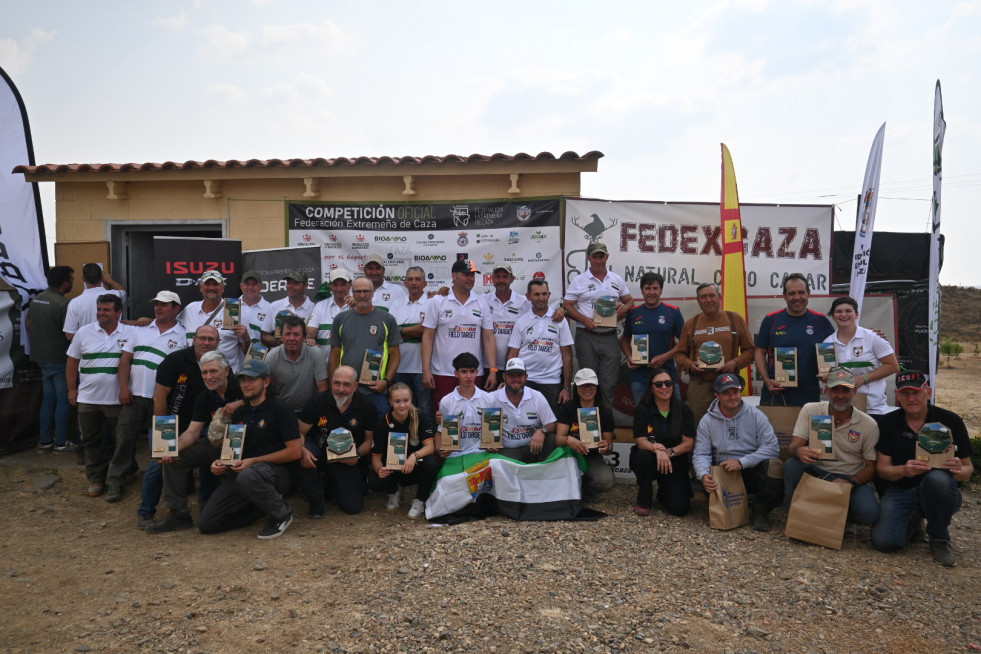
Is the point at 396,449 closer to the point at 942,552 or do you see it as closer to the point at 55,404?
the point at 942,552

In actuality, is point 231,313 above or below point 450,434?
above

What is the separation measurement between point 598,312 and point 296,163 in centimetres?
391

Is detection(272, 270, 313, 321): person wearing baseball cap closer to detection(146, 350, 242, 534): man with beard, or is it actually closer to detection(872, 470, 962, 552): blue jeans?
detection(146, 350, 242, 534): man with beard

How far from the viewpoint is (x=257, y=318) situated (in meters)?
6.38

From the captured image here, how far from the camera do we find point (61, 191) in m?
7.91

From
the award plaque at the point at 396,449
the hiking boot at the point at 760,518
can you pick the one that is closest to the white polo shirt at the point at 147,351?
the award plaque at the point at 396,449

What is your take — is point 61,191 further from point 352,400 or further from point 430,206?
point 352,400

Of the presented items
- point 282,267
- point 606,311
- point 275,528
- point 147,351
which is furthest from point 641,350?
point 147,351

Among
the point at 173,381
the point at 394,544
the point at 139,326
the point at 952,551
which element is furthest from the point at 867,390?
the point at 139,326

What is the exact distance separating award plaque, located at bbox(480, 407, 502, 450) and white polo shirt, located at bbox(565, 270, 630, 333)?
4.91ft

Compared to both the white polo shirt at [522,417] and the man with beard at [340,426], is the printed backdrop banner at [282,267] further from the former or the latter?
the white polo shirt at [522,417]

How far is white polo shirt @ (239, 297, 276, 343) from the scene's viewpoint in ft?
20.7

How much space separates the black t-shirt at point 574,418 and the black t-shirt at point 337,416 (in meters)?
1.57

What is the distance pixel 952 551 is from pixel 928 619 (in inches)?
50.0
